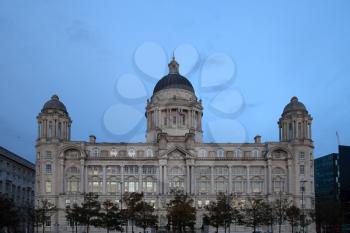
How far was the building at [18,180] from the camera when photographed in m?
124

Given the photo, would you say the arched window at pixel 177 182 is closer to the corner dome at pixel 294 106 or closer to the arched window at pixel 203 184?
the arched window at pixel 203 184

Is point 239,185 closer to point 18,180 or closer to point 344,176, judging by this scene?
point 344,176

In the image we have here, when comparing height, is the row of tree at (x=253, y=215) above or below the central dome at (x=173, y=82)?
below

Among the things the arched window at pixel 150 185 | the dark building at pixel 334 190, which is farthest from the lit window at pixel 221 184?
the dark building at pixel 334 190

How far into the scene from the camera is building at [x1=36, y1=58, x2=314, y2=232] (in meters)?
134

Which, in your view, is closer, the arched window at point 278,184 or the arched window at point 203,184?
the arched window at point 278,184

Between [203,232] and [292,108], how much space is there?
40.2 m

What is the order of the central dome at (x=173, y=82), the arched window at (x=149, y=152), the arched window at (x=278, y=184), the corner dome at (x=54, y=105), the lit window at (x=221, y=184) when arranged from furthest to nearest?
the central dome at (x=173, y=82)
the arched window at (x=149, y=152)
the lit window at (x=221, y=184)
the arched window at (x=278, y=184)
the corner dome at (x=54, y=105)

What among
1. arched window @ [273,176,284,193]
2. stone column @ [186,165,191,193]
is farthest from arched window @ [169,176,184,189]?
arched window @ [273,176,284,193]

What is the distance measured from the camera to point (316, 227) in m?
139

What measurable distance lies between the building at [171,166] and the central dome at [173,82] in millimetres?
19981

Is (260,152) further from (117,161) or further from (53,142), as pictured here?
(53,142)

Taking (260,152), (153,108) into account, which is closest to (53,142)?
(153,108)

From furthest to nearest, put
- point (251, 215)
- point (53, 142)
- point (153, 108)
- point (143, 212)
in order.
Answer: point (153, 108) < point (53, 142) < point (251, 215) < point (143, 212)
